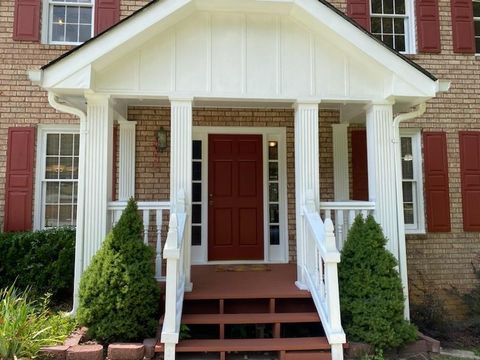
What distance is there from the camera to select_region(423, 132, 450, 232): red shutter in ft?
22.4

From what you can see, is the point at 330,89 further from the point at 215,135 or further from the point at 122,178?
the point at 122,178

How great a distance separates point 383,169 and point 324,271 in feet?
5.54

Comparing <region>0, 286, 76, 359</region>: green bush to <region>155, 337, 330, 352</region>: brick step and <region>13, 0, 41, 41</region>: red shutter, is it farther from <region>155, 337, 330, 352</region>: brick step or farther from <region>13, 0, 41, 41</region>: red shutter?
<region>13, 0, 41, 41</region>: red shutter

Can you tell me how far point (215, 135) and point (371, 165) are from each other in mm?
2811

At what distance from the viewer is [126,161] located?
6543 mm

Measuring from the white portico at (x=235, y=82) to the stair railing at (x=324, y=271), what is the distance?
0.03 meters

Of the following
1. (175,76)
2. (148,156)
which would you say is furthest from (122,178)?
(175,76)

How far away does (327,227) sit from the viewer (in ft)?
13.9

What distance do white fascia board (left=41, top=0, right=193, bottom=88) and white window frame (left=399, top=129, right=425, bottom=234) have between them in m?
4.64

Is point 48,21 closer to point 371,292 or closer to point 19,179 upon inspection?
point 19,179

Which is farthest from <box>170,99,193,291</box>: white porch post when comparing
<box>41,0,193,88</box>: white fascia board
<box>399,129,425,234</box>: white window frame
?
<box>399,129,425,234</box>: white window frame

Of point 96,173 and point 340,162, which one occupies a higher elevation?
point 340,162

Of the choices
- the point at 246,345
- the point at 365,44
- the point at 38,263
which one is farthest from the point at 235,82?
the point at 38,263

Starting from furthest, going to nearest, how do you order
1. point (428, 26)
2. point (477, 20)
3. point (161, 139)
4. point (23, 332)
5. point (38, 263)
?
point (477, 20) → point (428, 26) → point (161, 139) → point (38, 263) → point (23, 332)
